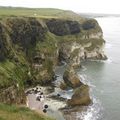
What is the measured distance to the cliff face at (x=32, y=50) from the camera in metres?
76.5

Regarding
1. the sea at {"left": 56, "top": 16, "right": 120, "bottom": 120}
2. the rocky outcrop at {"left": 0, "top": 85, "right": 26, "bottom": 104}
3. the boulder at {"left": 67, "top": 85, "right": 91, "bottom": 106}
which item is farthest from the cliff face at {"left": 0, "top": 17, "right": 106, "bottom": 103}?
the boulder at {"left": 67, "top": 85, "right": 91, "bottom": 106}

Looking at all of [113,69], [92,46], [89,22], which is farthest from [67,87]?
[89,22]

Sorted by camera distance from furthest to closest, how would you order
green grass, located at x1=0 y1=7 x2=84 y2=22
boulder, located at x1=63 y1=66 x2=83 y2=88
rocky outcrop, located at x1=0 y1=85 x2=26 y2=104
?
1. green grass, located at x1=0 y1=7 x2=84 y2=22
2. boulder, located at x1=63 y1=66 x2=83 y2=88
3. rocky outcrop, located at x1=0 y1=85 x2=26 y2=104

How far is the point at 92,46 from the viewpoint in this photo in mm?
129000

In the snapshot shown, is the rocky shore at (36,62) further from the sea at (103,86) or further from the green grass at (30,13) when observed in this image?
the green grass at (30,13)

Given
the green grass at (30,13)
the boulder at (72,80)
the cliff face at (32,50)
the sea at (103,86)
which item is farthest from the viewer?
the green grass at (30,13)

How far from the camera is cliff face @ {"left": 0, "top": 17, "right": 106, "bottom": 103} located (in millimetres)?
76500

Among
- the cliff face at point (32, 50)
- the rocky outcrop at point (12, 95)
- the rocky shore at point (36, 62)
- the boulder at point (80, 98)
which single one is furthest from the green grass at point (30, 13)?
the boulder at point (80, 98)

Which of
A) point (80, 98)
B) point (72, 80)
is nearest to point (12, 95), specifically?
point (80, 98)

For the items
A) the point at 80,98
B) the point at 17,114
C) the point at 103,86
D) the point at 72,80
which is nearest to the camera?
the point at 17,114

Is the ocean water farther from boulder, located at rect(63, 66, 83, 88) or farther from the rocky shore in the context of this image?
boulder, located at rect(63, 66, 83, 88)

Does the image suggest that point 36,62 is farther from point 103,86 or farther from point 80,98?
point 80,98

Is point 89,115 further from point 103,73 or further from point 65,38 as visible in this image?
point 65,38

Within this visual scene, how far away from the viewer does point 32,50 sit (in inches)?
3605
